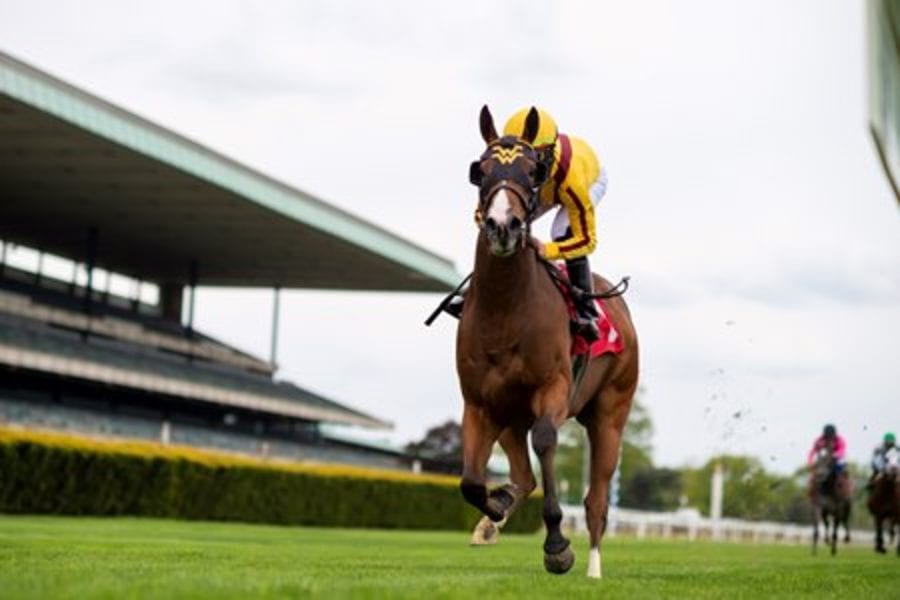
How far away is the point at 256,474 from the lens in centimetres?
3253

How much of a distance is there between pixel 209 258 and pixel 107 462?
103 ft

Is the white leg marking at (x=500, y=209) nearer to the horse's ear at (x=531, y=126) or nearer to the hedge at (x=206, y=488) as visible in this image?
the horse's ear at (x=531, y=126)

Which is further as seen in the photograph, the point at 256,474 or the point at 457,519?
the point at 457,519

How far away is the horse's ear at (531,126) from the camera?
30.6 ft

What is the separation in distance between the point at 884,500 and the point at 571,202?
19.1 m

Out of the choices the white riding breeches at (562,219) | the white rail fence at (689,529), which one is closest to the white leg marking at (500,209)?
the white riding breeches at (562,219)

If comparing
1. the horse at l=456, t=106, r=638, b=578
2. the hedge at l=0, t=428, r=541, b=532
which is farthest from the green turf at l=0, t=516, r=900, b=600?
the hedge at l=0, t=428, r=541, b=532

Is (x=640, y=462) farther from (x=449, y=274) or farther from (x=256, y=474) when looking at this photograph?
(x=256, y=474)

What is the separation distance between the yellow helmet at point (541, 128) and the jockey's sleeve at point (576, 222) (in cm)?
45

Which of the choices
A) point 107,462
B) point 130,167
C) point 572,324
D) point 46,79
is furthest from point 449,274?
point 572,324

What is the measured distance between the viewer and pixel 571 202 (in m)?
10.0

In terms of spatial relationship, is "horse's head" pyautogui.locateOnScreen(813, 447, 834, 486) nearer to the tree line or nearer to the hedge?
the hedge

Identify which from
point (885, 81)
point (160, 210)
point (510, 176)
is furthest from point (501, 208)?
point (160, 210)

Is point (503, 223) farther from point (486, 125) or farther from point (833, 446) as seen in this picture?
point (833, 446)
